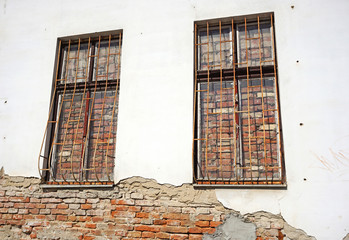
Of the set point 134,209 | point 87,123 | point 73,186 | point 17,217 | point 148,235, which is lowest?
point 148,235

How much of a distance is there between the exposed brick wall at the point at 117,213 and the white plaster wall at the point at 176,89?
0.42ft

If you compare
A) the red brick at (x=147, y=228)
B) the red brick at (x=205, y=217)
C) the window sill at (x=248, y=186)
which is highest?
the window sill at (x=248, y=186)

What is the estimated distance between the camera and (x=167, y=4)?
13.9ft

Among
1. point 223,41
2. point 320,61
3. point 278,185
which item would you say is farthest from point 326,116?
point 223,41

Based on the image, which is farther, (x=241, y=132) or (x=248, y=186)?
(x=241, y=132)

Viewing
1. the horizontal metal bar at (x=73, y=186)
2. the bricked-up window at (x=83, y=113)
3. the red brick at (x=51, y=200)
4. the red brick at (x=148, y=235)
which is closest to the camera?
the red brick at (x=148, y=235)

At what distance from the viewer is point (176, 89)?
392 cm

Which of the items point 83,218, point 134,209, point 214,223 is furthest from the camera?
point 83,218

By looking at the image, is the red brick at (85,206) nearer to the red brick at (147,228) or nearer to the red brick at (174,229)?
the red brick at (147,228)

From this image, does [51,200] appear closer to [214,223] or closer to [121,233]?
[121,233]

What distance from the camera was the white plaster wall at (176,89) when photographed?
337 centimetres

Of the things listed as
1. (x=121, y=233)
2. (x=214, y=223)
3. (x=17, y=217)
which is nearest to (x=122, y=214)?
(x=121, y=233)

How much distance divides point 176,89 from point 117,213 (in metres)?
1.49

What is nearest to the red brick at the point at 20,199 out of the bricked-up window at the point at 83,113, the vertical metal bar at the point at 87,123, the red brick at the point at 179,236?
the bricked-up window at the point at 83,113
